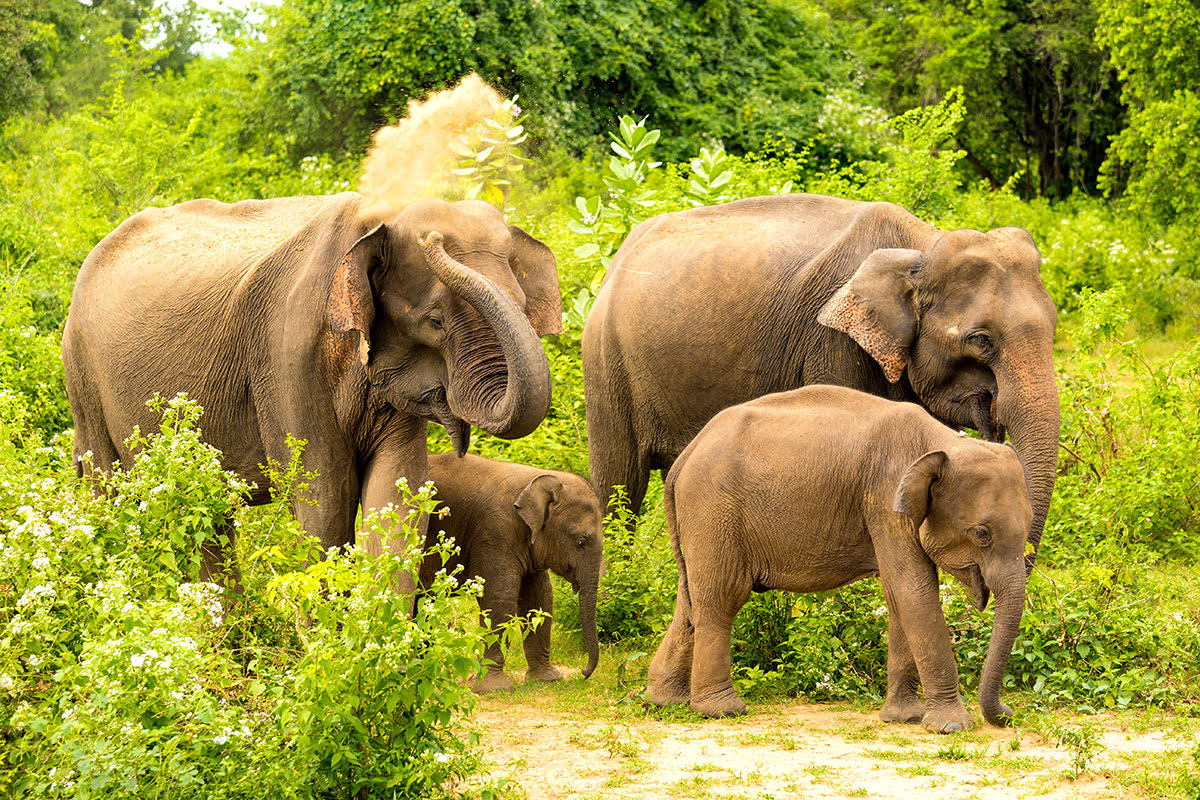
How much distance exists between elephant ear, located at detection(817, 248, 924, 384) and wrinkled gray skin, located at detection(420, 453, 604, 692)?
5.61 ft

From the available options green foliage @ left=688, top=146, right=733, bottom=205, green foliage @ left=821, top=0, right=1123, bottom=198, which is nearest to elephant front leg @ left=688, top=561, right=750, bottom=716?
green foliage @ left=688, top=146, right=733, bottom=205

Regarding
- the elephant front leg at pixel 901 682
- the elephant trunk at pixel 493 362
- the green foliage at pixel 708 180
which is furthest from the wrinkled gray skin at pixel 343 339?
the green foliage at pixel 708 180

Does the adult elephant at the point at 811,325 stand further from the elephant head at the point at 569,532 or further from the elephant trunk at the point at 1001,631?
the elephant head at the point at 569,532

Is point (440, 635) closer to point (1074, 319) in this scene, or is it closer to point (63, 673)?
point (63, 673)

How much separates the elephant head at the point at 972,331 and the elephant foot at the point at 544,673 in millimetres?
2289

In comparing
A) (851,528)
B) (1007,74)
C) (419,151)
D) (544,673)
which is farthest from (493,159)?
(1007,74)

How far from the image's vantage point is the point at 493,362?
611 centimetres

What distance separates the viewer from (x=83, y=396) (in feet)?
26.1

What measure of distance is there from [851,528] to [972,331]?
1154 millimetres

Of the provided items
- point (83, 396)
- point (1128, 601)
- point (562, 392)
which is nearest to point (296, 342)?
point (83, 396)

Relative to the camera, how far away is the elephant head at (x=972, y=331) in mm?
6785

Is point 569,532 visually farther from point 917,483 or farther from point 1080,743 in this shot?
point 1080,743

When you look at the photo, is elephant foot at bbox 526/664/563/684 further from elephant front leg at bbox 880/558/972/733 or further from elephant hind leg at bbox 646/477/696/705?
elephant front leg at bbox 880/558/972/733

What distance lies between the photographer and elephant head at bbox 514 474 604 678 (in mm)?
7770
